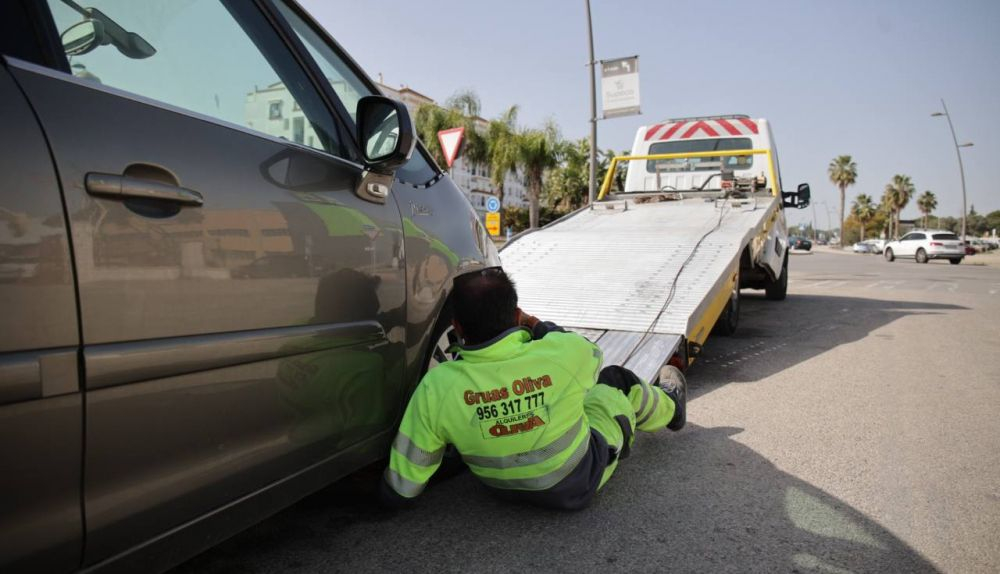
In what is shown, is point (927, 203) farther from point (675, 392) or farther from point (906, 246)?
point (675, 392)

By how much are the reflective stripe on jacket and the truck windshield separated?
6.90 m

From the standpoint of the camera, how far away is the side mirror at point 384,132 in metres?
2.07

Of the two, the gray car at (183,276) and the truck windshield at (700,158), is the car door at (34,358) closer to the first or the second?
the gray car at (183,276)

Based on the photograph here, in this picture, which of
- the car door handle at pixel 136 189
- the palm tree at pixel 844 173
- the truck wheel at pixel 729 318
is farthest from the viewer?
the palm tree at pixel 844 173

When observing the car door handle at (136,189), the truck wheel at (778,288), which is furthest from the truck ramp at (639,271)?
the truck wheel at (778,288)

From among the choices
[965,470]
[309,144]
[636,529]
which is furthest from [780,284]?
[309,144]

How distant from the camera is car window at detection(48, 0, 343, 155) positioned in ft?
4.79

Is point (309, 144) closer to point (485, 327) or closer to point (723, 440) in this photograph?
point (485, 327)

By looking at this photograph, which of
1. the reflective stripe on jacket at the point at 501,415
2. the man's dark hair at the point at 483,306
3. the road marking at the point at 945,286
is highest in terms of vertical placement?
the man's dark hair at the point at 483,306

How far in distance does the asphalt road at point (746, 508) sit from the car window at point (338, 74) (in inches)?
50.7

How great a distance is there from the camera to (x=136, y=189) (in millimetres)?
1280

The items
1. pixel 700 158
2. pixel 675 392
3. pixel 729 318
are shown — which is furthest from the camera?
pixel 700 158

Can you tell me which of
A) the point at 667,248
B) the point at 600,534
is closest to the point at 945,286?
the point at 667,248

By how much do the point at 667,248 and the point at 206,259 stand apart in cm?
467
